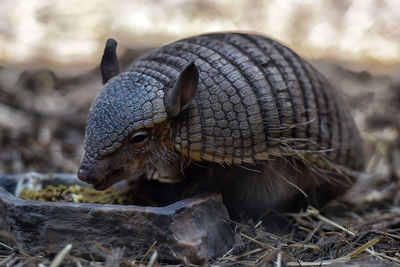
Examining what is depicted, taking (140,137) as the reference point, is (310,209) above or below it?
below

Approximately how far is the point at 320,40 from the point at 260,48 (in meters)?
6.79

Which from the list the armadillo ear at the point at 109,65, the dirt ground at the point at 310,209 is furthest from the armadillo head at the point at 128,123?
the dirt ground at the point at 310,209

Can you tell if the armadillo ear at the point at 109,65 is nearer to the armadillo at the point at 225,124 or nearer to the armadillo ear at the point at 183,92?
the armadillo at the point at 225,124

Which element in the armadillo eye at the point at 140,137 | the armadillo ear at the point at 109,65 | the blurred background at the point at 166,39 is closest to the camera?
the armadillo eye at the point at 140,137

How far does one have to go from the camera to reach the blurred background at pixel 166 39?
8898 millimetres

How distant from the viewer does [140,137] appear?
13.1 ft

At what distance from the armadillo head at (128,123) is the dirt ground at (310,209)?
2.26 feet

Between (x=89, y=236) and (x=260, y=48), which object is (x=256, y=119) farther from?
(x=89, y=236)

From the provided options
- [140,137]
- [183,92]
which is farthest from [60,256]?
[183,92]

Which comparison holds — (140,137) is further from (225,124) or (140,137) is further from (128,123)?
(225,124)

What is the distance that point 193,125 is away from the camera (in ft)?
13.3

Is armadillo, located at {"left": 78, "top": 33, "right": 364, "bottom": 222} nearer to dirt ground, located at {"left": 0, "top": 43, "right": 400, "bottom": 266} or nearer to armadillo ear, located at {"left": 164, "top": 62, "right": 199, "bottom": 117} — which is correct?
armadillo ear, located at {"left": 164, "top": 62, "right": 199, "bottom": 117}

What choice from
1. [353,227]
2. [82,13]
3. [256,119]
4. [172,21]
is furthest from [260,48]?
[82,13]

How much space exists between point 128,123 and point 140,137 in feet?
0.63
